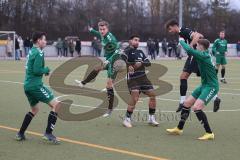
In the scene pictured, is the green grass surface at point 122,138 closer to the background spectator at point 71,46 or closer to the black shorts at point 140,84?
the black shorts at point 140,84

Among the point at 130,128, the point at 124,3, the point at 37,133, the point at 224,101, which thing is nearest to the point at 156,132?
the point at 130,128

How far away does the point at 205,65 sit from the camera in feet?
31.5

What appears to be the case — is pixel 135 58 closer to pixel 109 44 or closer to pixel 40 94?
pixel 109 44

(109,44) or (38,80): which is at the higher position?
(109,44)

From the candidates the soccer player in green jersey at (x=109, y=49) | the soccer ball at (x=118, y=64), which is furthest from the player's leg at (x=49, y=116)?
the soccer ball at (x=118, y=64)

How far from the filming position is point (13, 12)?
228ft

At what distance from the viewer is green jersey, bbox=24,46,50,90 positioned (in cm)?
888

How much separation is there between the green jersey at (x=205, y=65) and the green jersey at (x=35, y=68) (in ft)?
8.55

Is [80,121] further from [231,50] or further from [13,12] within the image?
[13,12]

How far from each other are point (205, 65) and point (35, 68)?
3083 mm

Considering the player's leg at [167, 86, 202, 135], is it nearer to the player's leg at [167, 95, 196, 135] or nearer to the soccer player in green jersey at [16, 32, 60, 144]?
the player's leg at [167, 95, 196, 135]

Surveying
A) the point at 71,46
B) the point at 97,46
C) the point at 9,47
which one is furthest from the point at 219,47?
the point at 71,46

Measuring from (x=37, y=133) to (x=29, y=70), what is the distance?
61.0 inches

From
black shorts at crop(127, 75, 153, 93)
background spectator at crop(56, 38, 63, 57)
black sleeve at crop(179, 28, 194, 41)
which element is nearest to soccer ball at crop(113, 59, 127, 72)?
black shorts at crop(127, 75, 153, 93)
